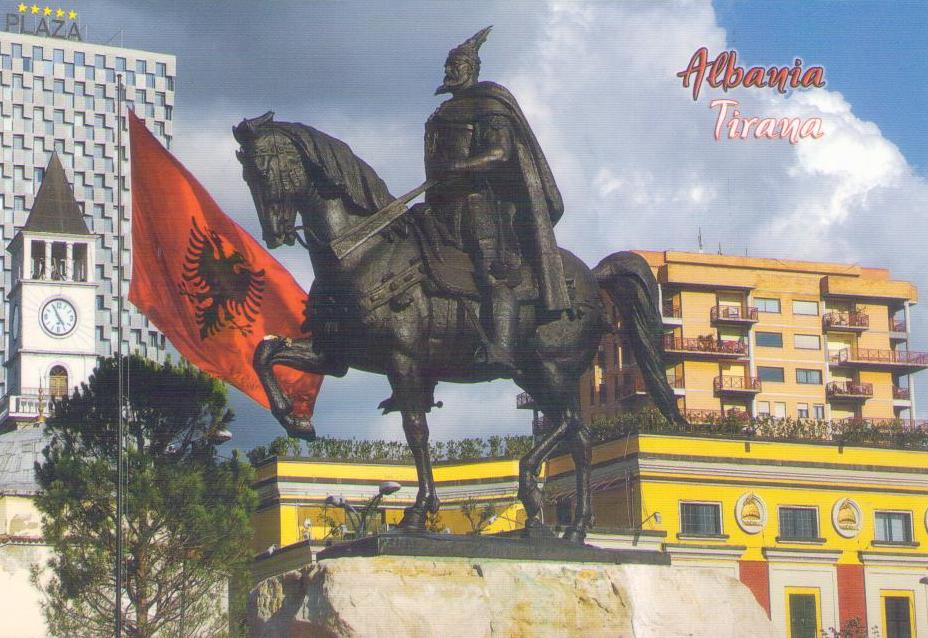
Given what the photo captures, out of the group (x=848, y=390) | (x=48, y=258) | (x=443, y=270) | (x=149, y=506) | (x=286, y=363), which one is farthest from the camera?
(x=48, y=258)

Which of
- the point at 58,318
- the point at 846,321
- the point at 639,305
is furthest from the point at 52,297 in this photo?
the point at 639,305

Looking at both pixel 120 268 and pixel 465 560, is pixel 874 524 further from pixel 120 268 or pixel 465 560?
pixel 465 560

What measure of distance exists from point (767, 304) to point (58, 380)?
48949mm

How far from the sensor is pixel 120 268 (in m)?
26.5

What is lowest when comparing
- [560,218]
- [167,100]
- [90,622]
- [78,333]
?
[90,622]

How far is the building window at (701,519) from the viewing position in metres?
63.9

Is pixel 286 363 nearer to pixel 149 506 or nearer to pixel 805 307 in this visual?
pixel 149 506

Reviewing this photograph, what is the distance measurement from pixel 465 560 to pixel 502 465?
183ft

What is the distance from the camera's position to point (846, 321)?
4446 inches

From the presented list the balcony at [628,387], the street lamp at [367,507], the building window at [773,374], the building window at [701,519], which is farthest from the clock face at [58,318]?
the street lamp at [367,507]

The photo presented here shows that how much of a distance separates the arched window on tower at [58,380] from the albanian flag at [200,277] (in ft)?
296

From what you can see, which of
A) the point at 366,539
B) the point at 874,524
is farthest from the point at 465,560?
the point at 874,524

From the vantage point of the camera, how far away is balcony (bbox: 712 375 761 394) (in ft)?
356

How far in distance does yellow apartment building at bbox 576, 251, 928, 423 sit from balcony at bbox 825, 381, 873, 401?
0.06 metres
